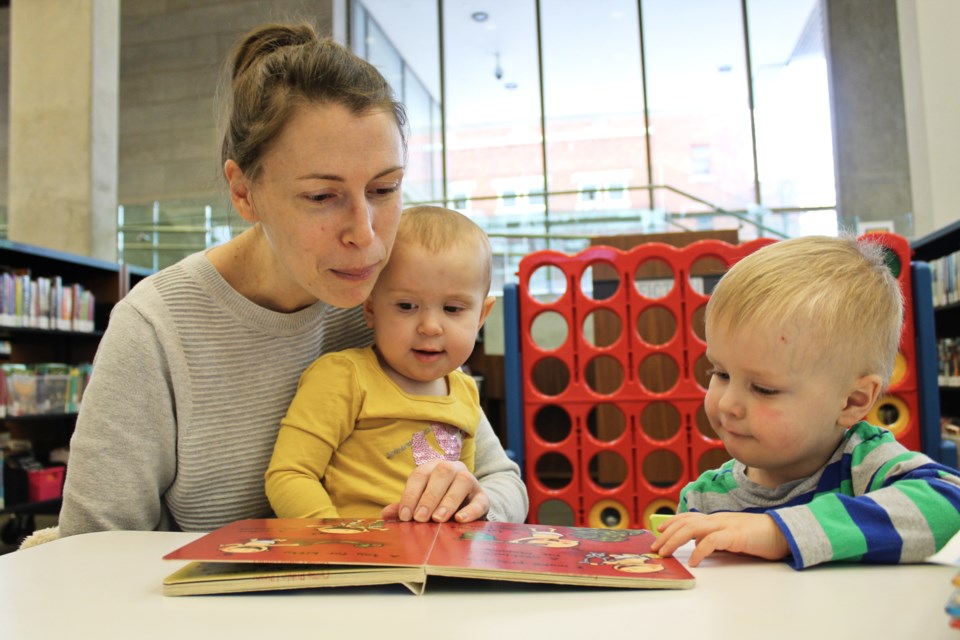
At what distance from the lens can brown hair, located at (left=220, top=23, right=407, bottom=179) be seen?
1.10 metres

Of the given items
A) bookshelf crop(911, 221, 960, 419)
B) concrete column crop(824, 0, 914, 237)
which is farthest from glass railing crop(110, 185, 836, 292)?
bookshelf crop(911, 221, 960, 419)

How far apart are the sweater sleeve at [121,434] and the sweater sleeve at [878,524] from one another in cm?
91

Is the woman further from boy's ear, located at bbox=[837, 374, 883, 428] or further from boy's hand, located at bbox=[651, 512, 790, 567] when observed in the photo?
boy's ear, located at bbox=[837, 374, 883, 428]

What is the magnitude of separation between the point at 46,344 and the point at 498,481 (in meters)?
4.58

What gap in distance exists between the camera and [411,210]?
1.42 meters

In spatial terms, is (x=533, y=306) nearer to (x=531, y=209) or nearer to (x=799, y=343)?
(x=799, y=343)

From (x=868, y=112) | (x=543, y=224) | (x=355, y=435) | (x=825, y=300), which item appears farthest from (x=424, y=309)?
(x=868, y=112)

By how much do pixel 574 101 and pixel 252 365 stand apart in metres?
9.14

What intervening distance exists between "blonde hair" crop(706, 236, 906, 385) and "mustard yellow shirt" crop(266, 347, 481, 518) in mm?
536

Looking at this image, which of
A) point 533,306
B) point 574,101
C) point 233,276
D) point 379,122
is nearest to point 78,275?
point 533,306

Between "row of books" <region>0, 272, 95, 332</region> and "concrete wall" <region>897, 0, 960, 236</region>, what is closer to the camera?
"row of books" <region>0, 272, 95, 332</region>

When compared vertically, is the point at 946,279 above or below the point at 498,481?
above

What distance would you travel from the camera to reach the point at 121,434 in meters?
1.12

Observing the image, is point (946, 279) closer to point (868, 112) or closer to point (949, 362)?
point (949, 362)
